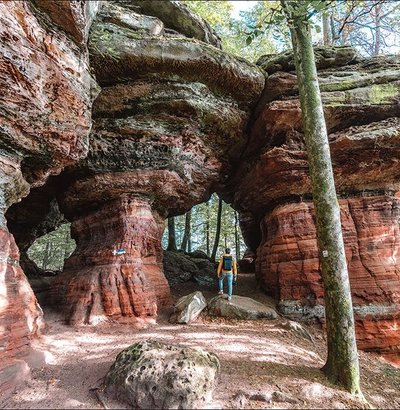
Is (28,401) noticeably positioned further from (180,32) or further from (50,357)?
(180,32)

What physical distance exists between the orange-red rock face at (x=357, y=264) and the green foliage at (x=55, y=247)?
Answer: 55.5ft

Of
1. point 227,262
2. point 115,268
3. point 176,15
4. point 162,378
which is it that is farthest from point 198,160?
point 162,378

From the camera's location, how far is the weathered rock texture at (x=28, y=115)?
5512mm

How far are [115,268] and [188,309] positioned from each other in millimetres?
2563

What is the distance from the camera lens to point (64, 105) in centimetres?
696

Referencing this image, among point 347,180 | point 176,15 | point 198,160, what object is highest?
point 176,15

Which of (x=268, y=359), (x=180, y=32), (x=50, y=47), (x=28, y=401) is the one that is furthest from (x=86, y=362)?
(x=180, y=32)

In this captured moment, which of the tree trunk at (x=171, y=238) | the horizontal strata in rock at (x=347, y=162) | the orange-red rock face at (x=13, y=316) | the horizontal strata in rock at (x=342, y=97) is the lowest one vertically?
the orange-red rock face at (x=13, y=316)

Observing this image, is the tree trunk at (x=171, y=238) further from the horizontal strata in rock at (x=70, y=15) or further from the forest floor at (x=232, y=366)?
the horizontal strata in rock at (x=70, y=15)

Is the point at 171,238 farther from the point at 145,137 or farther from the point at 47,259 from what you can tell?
the point at 47,259

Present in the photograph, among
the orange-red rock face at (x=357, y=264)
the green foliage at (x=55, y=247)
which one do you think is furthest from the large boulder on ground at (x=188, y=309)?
the green foliage at (x=55, y=247)

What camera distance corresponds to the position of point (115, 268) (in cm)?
924

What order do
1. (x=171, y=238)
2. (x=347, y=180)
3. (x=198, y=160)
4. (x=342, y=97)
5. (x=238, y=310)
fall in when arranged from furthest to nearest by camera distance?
(x=171, y=238) < (x=198, y=160) < (x=347, y=180) < (x=342, y=97) < (x=238, y=310)

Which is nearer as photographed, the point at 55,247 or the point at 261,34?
the point at 261,34
